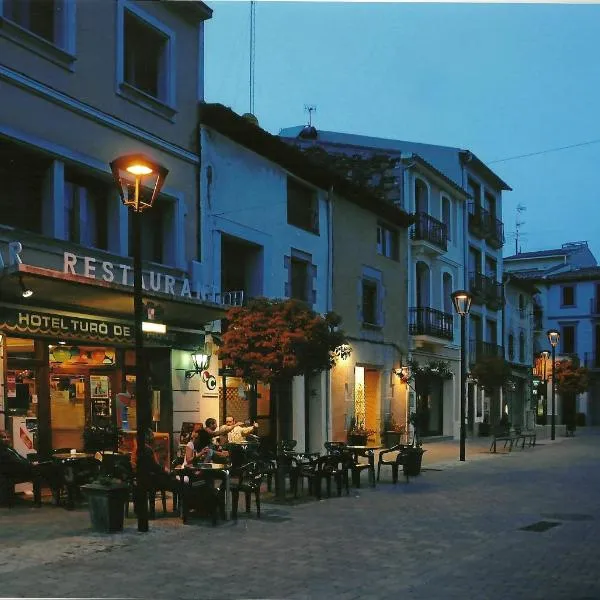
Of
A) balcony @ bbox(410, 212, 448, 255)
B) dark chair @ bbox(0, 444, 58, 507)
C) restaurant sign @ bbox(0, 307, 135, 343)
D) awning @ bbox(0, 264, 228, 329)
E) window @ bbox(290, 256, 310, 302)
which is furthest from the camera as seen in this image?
balcony @ bbox(410, 212, 448, 255)

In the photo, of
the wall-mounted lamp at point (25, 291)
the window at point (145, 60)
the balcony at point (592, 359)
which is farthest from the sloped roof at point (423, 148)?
the balcony at point (592, 359)

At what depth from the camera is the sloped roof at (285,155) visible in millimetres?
16812

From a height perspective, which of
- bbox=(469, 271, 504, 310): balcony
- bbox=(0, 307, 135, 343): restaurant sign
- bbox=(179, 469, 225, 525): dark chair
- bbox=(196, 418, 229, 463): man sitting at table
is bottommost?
bbox=(179, 469, 225, 525): dark chair

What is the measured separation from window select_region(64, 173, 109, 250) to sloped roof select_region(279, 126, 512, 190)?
1603cm

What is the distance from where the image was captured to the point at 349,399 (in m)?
22.8

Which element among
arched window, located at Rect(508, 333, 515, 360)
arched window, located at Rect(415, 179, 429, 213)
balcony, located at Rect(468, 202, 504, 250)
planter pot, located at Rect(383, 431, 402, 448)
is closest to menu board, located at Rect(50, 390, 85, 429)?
planter pot, located at Rect(383, 431, 402, 448)

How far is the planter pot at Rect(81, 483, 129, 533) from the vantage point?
30.4ft

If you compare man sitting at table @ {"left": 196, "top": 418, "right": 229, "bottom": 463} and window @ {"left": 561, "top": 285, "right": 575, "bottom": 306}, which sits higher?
window @ {"left": 561, "top": 285, "right": 575, "bottom": 306}

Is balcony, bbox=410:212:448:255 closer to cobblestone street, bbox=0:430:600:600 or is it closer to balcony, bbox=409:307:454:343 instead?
balcony, bbox=409:307:454:343

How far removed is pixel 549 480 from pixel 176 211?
9.06 m

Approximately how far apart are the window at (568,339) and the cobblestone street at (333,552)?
152 ft

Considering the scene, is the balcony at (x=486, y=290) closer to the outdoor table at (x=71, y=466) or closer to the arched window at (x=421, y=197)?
the arched window at (x=421, y=197)

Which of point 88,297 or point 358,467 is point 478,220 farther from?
point 88,297

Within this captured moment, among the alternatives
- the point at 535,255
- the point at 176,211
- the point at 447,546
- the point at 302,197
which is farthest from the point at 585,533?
the point at 535,255
